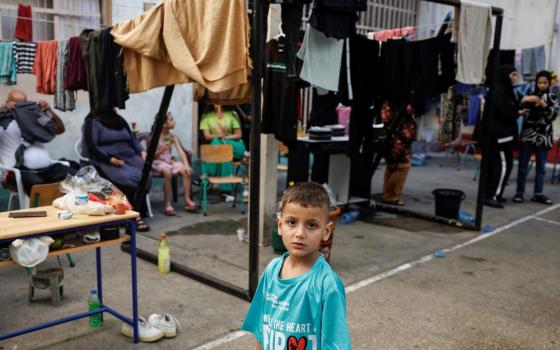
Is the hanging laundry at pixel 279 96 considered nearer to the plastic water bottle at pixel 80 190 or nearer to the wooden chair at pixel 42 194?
the plastic water bottle at pixel 80 190

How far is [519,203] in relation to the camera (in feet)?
30.2

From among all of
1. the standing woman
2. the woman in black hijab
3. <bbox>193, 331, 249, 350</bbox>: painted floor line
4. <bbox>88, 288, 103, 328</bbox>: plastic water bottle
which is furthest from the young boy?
the standing woman

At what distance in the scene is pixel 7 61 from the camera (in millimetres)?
6504

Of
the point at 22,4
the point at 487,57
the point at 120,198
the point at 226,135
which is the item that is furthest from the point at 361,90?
the point at 22,4

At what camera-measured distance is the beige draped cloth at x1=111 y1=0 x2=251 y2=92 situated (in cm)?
397

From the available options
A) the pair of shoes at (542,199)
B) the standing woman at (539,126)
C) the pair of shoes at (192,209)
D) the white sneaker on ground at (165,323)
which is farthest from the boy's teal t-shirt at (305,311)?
the pair of shoes at (542,199)

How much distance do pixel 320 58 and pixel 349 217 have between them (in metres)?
2.84

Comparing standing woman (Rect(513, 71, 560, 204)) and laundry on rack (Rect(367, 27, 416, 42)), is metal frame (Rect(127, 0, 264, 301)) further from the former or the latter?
standing woman (Rect(513, 71, 560, 204))

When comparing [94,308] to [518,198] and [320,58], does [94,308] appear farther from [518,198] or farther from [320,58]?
[518,198]

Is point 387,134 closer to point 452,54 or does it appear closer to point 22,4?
point 452,54

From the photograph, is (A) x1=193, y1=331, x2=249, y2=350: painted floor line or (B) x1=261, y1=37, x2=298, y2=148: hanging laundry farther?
(B) x1=261, y1=37, x2=298, y2=148: hanging laundry

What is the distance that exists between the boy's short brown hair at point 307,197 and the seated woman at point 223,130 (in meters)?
6.28

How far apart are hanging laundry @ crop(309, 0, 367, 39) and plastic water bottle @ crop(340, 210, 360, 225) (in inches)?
119

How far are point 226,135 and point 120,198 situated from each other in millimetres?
5045
